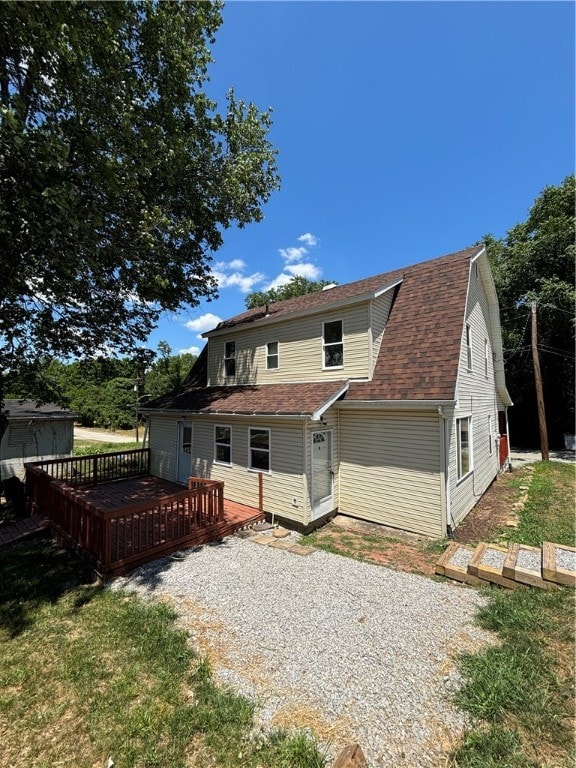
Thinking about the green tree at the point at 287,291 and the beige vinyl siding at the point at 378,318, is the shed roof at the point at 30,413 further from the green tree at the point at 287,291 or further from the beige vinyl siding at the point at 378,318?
the green tree at the point at 287,291

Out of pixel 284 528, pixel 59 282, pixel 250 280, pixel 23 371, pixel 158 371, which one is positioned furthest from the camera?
pixel 158 371

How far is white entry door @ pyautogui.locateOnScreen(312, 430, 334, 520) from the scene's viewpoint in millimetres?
8297

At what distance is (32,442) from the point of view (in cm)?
1552

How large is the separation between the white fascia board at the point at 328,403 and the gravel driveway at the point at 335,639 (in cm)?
287

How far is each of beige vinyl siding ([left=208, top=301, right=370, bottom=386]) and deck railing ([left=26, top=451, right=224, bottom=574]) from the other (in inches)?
170

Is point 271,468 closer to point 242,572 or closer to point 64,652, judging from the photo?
point 242,572

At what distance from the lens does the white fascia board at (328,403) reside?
766 centimetres

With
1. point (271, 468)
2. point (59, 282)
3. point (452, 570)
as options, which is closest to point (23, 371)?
point (59, 282)

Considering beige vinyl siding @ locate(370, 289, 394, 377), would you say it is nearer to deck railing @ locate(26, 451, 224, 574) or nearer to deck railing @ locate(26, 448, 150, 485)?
deck railing @ locate(26, 451, 224, 574)

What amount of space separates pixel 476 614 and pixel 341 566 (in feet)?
7.34

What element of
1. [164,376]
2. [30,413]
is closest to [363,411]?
[30,413]

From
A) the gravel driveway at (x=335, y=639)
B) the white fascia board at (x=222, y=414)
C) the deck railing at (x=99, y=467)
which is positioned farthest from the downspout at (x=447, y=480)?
the deck railing at (x=99, y=467)

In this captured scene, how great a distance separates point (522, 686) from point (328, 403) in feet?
18.1

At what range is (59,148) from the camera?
525cm
